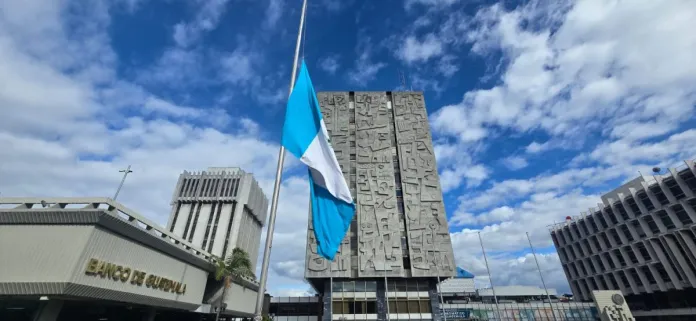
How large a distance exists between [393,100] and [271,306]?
50.8 metres

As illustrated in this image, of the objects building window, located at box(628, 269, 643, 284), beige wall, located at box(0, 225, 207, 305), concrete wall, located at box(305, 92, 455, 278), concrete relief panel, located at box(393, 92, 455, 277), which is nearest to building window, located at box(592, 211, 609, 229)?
building window, located at box(628, 269, 643, 284)

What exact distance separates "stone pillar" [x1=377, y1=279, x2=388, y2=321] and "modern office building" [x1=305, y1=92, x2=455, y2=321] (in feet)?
0.40

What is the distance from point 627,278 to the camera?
2717 inches

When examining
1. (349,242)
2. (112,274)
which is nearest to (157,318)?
(112,274)

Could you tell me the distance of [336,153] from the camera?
54.6 metres

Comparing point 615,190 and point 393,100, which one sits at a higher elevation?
point 393,100

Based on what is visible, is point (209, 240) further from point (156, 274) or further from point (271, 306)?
point (156, 274)

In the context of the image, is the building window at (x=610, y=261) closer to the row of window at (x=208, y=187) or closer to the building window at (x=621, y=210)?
the building window at (x=621, y=210)

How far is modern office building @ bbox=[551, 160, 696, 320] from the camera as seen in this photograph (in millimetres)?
58031

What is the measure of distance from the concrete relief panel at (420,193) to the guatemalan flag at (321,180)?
37.3 metres

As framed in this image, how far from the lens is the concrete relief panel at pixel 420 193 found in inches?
1816

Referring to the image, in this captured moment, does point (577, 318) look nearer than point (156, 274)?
No

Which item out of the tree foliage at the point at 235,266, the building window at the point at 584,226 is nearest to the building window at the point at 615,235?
the building window at the point at 584,226

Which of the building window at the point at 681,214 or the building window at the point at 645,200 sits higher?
the building window at the point at 645,200
